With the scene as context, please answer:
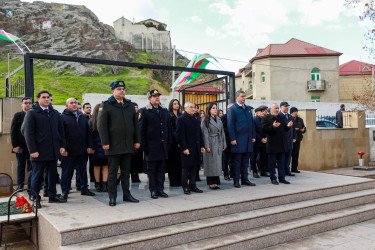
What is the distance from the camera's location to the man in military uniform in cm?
514

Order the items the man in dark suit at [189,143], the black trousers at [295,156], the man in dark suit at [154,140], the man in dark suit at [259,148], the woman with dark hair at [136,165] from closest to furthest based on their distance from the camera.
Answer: the man in dark suit at [154,140] < the man in dark suit at [189,143] < the woman with dark hair at [136,165] < the man in dark suit at [259,148] < the black trousers at [295,156]

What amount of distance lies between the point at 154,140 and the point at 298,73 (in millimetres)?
34747

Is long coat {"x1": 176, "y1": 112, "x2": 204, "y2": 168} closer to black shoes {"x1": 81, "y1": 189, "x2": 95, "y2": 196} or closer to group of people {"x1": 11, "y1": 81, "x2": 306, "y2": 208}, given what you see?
group of people {"x1": 11, "y1": 81, "x2": 306, "y2": 208}

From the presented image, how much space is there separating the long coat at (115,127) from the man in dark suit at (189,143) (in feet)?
3.79

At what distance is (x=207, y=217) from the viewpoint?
500 centimetres

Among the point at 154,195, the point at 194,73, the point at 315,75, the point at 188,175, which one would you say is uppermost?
the point at 315,75

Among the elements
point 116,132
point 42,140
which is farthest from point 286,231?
point 42,140

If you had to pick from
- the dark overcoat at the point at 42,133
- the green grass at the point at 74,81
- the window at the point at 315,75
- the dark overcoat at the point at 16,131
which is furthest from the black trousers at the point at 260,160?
the window at the point at 315,75

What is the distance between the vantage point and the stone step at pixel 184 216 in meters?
4.02

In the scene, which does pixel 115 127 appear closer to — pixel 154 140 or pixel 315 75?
pixel 154 140

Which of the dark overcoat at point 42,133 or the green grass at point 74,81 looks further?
the green grass at point 74,81

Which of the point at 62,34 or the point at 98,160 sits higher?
the point at 62,34

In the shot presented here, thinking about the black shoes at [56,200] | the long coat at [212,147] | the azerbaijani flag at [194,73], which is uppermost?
the azerbaijani flag at [194,73]

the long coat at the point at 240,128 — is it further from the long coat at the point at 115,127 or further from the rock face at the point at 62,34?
the rock face at the point at 62,34
